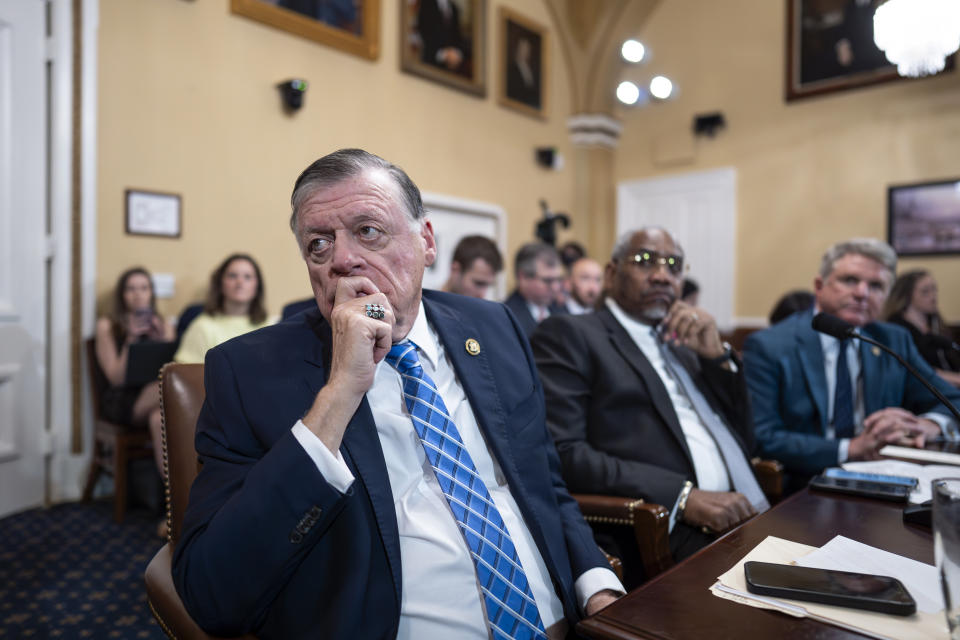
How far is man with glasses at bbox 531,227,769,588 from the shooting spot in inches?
67.9

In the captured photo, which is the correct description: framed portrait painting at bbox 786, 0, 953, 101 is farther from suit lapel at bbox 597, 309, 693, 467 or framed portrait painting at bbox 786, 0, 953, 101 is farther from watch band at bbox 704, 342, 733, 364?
suit lapel at bbox 597, 309, 693, 467

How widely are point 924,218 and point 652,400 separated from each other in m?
5.26

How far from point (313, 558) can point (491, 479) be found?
392 mm

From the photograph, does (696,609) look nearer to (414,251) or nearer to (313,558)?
(313,558)

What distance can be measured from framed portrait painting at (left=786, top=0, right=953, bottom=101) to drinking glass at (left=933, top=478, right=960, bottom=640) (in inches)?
252

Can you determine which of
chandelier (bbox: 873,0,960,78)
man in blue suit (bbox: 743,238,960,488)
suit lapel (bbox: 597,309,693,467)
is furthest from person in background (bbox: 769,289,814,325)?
suit lapel (bbox: 597,309,693,467)

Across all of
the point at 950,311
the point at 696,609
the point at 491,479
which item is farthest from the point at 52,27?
the point at 950,311

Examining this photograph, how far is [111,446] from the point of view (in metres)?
3.62

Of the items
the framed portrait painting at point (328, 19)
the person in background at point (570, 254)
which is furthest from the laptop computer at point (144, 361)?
the person in background at point (570, 254)

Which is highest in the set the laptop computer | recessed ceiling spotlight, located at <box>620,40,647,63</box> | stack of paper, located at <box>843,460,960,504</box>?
recessed ceiling spotlight, located at <box>620,40,647,63</box>

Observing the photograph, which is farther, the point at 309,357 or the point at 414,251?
the point at 414,251

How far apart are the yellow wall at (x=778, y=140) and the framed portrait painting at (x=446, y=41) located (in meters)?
2.19

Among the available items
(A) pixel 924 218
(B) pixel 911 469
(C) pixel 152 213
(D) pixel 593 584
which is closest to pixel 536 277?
(C) pixel 152 213

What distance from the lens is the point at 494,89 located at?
638 cm
